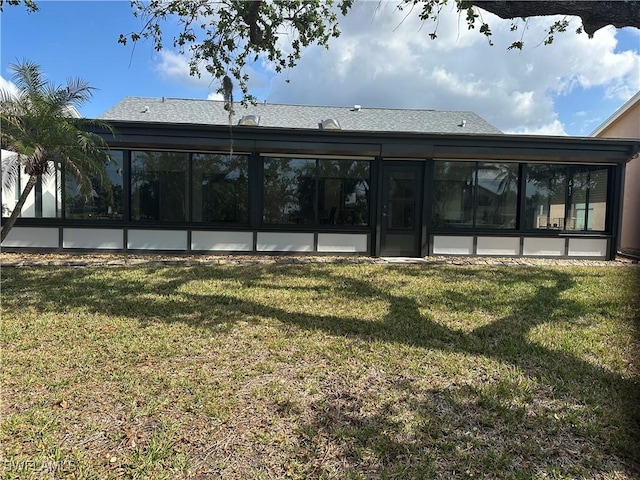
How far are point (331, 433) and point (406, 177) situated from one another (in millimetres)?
8292

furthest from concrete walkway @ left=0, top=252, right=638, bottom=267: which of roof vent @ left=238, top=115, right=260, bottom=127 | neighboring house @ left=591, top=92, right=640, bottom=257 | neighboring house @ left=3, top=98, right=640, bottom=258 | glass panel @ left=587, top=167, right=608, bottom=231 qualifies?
roof vent @ left=238, top=115, right=260, bottom=127

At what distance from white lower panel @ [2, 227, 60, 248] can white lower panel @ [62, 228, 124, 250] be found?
0.26 metres

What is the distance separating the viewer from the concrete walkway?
8.41 metres

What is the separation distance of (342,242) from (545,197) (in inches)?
214

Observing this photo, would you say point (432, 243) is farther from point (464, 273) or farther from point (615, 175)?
point (615, 175)

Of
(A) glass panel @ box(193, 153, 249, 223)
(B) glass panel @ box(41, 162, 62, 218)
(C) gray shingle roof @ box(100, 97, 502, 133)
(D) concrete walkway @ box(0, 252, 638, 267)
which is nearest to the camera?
(D) concrete walkway @ box(0, 252, 638, 267)

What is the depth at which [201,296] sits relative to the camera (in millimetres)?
5715

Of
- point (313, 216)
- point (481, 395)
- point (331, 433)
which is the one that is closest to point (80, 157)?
point (313, 216)

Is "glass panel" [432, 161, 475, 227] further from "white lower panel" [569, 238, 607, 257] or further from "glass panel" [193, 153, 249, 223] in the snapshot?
"glass panel" [193, 153, 249, 223]

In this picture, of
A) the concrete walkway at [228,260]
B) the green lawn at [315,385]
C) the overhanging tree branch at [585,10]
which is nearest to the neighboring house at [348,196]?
the concrete walkway at [228,260]

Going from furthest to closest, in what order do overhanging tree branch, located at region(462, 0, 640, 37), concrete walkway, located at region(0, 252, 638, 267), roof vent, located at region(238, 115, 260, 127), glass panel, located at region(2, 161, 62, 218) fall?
roof vent, located at region(238, 115, 260, 127) < glass panel, located at region(2, 161, 62, 218) < concrete walkway, located at region(0, 252, 638, 267) < overhanging tree branch, located at region(462, 0, 640, 37)

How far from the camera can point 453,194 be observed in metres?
10.0

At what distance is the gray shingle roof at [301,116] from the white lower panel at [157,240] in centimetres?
420

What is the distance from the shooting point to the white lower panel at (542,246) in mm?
10133
